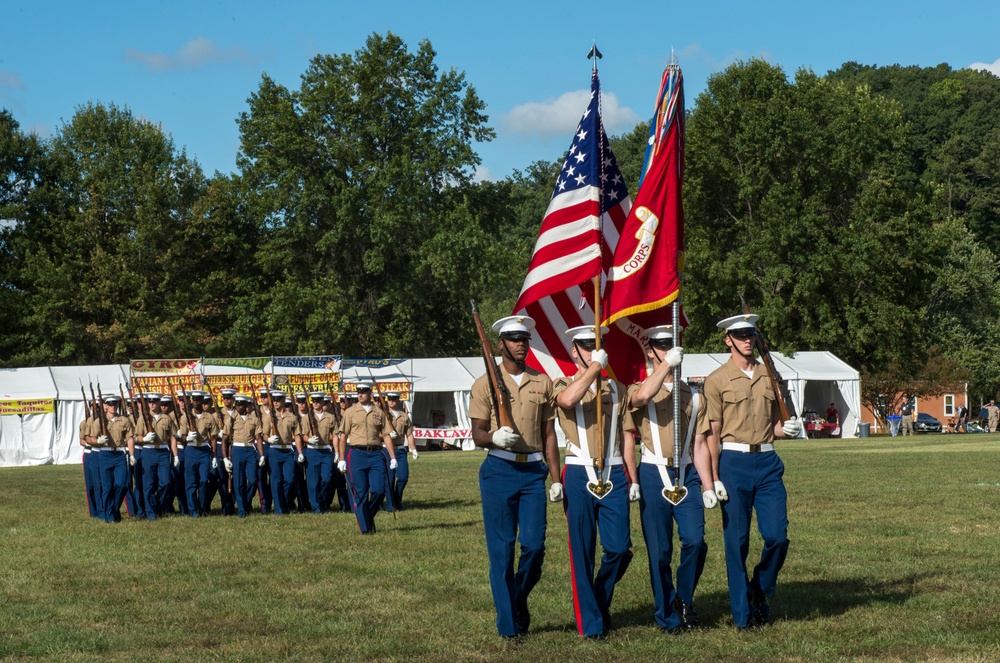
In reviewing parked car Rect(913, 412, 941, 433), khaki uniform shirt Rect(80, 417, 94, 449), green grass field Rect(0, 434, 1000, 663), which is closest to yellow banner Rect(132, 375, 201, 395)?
khaki uniform shirt Rect(80, 417, 94, 449)

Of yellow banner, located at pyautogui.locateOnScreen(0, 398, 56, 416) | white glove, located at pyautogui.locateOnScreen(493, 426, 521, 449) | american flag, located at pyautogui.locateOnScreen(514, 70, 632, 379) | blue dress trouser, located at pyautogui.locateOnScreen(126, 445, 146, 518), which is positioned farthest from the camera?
yellow banner, located at pyautogui.locateOnScreen(0, 398, 56, 416)

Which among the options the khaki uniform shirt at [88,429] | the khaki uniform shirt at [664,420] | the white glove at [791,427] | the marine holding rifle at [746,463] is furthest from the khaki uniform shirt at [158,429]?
the white glove at [791,427]

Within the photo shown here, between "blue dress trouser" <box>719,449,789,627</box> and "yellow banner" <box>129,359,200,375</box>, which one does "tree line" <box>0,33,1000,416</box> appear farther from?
"blue dress trouser" <box>719,449,789,627</box>

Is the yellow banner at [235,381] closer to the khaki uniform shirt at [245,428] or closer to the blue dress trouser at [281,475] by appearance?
the khaki uniform shirt at [245,428]

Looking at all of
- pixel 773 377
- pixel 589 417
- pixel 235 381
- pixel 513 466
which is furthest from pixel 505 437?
pixel 235 381

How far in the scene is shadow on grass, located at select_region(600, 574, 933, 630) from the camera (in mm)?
10266

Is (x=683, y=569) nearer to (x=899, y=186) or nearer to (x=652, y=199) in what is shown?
(x=652, y=199)

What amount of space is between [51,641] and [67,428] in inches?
1532

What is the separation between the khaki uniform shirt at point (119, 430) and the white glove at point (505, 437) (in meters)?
13.7

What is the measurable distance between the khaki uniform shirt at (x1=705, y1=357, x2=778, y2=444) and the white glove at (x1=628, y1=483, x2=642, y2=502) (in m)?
0.72

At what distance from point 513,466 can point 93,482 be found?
14679mm

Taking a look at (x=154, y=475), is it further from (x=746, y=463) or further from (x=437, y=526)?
(x=746, y=463)

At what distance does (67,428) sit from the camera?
47.1 meters

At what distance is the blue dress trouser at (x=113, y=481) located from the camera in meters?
21.3
